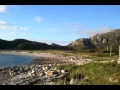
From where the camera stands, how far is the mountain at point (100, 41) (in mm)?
6996

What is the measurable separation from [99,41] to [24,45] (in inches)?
68.1

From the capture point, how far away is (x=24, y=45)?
7.52 metres

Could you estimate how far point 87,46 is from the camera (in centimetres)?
768

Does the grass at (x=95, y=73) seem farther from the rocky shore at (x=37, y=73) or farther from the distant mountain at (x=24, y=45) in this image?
the distant mountain at (x=24, y=45)

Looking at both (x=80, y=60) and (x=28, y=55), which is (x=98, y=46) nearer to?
(x=80, y=60)

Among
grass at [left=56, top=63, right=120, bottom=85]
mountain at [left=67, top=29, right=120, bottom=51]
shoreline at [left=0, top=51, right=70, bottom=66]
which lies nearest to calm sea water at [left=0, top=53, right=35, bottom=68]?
shoreline at [left=0, top=51, right=70, bottom=66]

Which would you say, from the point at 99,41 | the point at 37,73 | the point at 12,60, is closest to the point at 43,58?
the point at 12,60

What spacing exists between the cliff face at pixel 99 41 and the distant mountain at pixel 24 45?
1.41ft

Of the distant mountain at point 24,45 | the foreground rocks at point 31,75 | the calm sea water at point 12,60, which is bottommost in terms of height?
the foreground rocks at point 31,75

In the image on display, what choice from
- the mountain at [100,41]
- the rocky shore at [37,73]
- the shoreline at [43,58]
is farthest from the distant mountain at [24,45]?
the mountain at [100,41]
